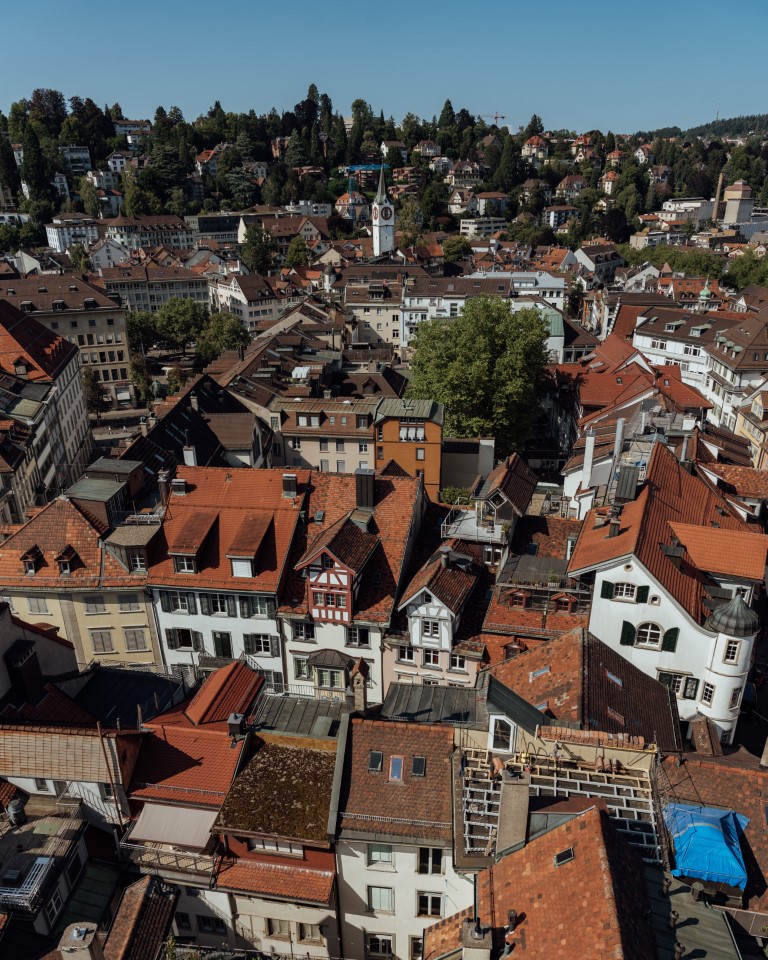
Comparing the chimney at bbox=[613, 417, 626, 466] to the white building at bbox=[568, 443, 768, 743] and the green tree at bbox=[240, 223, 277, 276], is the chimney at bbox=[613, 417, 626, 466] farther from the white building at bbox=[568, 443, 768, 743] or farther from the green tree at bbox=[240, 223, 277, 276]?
the green tree at bbox=[240, 223, 277, 276]

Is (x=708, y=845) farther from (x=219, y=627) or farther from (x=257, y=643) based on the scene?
(x=219, y=627)

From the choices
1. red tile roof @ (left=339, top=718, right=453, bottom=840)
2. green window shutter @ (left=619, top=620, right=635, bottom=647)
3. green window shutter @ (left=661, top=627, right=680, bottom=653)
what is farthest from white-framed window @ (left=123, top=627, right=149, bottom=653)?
green window shutter @ (left=661, top=627, right=680, bottom=653)

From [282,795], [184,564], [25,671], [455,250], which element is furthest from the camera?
[455,250]

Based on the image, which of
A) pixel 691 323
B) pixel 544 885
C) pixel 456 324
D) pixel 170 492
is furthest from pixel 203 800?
pixel 691 323

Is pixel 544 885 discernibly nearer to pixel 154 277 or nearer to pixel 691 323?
pixel 691 323

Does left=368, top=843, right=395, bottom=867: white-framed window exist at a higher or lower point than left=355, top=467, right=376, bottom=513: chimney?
lower

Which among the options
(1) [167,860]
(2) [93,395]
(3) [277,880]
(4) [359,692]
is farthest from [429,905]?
(2) [93,395]

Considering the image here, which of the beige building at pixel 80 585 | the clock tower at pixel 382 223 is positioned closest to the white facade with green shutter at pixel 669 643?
Answer: the beige building at pixel 80 585
